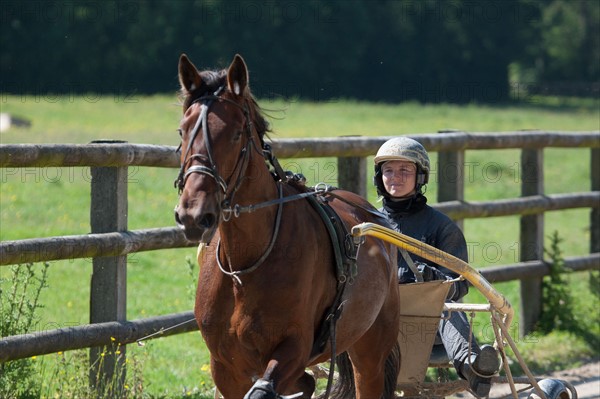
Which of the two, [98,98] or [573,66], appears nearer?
[98,98]

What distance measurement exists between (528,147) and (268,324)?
5.85 meters

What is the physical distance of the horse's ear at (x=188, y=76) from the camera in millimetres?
4176

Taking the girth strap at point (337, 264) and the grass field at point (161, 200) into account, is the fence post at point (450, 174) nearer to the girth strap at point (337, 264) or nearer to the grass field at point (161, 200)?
the grass field at point (161, 200)

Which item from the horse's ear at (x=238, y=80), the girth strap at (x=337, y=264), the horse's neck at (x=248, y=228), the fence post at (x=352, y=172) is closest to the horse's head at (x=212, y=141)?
the horse's ear at (x=238, y=80)

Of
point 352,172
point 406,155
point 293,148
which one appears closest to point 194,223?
point 406,155

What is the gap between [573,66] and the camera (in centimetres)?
7731

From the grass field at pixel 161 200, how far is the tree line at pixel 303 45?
8.44 metres

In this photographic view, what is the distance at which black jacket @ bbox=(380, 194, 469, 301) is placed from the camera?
5.88 meters

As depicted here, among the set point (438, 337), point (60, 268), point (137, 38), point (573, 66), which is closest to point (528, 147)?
point (438, 337)

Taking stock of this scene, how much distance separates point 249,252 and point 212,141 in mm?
590

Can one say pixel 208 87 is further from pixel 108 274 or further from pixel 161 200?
pixel 161 200

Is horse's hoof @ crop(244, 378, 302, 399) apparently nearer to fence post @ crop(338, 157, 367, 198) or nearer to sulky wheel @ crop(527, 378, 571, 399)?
sulky wheel @ crop(527, 378, 571, 399)

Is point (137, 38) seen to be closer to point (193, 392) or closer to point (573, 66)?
point (573, 66)

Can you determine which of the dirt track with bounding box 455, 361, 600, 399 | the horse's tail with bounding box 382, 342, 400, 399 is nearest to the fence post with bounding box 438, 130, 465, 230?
the dirt track with bounding box 455, 361, 600, 399
